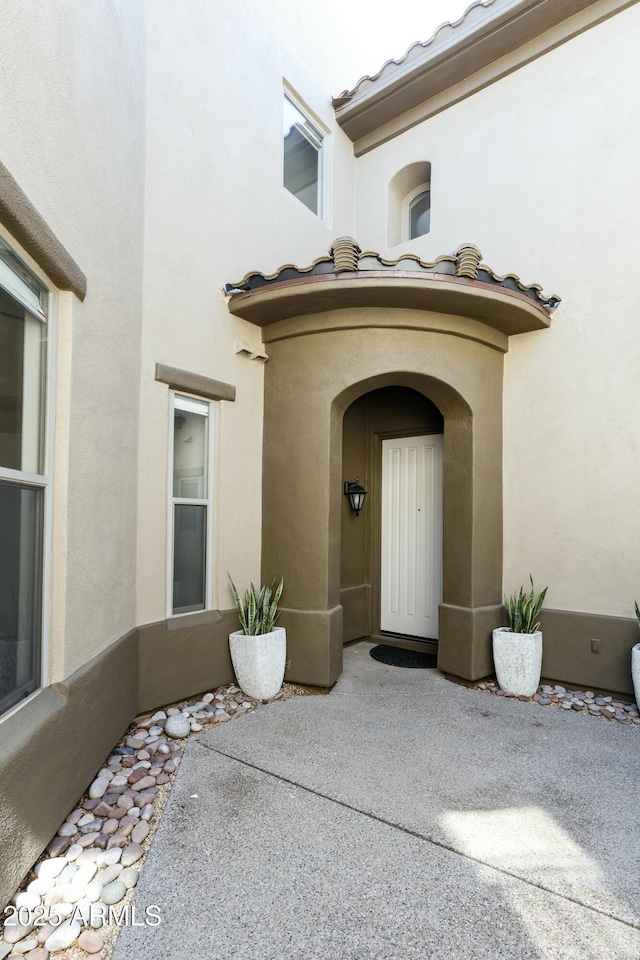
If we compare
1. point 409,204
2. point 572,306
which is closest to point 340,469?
point 572,306

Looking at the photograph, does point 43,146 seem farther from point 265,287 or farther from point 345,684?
point 345,684

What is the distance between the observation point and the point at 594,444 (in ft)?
15.8

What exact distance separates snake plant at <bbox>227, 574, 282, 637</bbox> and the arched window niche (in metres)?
4.87

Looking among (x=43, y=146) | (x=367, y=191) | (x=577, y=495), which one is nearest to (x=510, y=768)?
(x=577, y=495)

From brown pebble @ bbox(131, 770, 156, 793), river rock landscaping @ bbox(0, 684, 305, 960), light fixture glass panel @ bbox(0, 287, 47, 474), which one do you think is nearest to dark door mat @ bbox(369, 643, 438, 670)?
river rock landscaping @ bbox(0, 684, 305, 960)

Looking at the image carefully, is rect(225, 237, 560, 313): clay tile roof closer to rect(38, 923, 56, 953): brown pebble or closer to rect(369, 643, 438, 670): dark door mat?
rect(369, 643, 438, 670): dark door mat

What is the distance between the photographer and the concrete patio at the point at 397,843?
80.5 inches

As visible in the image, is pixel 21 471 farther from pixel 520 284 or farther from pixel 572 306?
pixel 572 306

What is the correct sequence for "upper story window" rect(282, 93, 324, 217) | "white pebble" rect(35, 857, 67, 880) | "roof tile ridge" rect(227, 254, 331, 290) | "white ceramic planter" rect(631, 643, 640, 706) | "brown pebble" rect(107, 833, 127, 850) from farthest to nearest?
"upper story window" rect(282, 93, 324, 217)
"roof tile ridge" rect(227, 254, 331, 290)
"white ceramic planter" rect(631, 643, 640, 706)
"brown pebble" rect(107, 833, 127, 850)
"white pebble" rect(35, 857, 67, 880)

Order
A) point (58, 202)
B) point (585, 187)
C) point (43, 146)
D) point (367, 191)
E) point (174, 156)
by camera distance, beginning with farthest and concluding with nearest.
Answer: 1. point (367, 191)
2. point (585, 187)
3. point (174, 156)
4. point (58, 202)
5. point (43, 146)

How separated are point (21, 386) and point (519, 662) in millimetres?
4395

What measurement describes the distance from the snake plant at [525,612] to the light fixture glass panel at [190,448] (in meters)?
3.09

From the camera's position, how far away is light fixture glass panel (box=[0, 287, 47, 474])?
234cm

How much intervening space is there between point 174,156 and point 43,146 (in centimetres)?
228
